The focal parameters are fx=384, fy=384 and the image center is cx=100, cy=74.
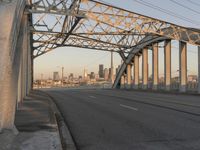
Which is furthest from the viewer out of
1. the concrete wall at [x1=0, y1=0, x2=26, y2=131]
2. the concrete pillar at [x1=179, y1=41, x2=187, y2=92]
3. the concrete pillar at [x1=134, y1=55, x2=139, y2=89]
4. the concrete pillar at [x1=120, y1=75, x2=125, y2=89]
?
the concrete pillar at [x1=120, y1=75, x2=125, y2=89]

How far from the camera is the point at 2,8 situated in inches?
372

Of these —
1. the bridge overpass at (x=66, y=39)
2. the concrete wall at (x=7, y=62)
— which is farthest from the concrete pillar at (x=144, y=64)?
the concrete wall at (x=7, y=62)

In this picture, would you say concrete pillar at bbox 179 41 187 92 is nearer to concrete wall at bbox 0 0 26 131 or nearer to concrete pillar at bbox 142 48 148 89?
concrete pillar at bbox 142 48 148 89

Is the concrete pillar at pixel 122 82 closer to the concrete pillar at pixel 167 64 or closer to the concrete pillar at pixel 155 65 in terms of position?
the concrete pillar at pixel 155 65

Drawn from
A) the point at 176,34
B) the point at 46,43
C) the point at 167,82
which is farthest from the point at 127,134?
the point at 46,43

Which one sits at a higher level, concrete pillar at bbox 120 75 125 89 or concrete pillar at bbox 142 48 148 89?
concrete pillar at bbox 142 48 148 89

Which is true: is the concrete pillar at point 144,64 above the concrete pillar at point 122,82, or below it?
above

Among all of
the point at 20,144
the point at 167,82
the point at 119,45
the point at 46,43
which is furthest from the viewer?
the point at 119,45

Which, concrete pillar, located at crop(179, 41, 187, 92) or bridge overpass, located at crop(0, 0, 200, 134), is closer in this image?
bridge overpass, located at crop(0, 0, 200, 134)

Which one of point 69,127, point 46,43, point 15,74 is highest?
point 46,43

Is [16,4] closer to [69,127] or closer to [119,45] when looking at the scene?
[69,127]

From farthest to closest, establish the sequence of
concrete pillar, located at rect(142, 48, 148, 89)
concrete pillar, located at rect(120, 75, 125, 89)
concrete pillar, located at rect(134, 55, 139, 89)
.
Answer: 1. concrete pillar, located at rect(120, 75, 125, 89)
2. concrete pillar, located at rect(134, 55, 139, 89)
3. concrete pillar, located at rect(142, 48, 148, 89)

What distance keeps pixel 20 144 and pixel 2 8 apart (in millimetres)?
3417

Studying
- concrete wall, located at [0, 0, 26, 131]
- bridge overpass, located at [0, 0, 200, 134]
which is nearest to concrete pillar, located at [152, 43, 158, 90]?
bridge overpass, located at [0, 0, 200, 134]
